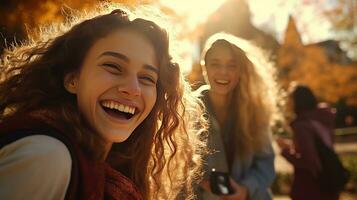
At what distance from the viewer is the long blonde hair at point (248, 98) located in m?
3.11

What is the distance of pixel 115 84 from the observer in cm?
170

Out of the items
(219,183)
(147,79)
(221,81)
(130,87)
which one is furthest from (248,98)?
(130,87)

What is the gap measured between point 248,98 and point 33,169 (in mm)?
2230

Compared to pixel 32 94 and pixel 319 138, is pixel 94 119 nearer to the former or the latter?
pixel 32 94

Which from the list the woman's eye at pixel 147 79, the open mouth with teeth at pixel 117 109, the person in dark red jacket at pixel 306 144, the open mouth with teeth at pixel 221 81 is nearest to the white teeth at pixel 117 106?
the open mouth with teeth at pixel 117 109

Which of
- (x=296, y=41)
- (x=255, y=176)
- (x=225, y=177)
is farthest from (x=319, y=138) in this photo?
(x=296, y=41)

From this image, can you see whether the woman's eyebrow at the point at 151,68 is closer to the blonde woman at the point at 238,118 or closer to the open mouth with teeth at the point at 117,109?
the open mouth with teeth at the point at 117,109

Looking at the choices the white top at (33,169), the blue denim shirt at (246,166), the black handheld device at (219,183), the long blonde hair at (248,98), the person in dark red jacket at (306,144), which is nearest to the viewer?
the white top at (33,169)

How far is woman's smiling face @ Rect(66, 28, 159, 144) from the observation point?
67.0 inches

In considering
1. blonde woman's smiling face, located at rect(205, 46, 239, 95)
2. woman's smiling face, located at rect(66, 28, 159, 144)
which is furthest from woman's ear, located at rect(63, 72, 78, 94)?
blonde woman's smiling face, located at rect(205, 46, 239, 95)

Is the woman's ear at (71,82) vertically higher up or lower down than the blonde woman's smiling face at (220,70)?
lower down

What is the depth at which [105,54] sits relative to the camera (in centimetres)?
175

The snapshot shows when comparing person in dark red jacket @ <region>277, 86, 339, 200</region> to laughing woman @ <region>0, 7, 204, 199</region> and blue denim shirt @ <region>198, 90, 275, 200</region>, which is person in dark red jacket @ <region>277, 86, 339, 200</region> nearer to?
blue denim shirt @ <region>198, 90, 275, 200</region>

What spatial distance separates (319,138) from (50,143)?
3.36 meters
